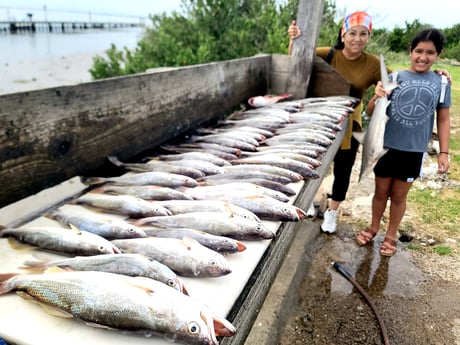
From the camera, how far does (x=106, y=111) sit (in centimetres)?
321

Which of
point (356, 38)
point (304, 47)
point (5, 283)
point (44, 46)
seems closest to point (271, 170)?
point (5, 283)

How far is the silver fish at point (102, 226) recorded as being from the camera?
2.30 meters

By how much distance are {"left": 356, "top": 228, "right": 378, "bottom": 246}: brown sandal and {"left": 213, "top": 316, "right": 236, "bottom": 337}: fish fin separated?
420cm

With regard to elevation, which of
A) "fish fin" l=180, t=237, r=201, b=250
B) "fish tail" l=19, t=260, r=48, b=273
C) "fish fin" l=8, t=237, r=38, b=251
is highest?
"fish fin" l=180, t=237, r=201, b=250

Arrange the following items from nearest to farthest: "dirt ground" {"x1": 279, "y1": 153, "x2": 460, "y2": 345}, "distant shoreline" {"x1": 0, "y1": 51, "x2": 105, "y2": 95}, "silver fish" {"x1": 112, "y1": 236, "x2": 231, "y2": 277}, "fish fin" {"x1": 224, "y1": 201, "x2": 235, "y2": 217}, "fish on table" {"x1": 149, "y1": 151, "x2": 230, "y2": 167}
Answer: "silver fish" {"x1": 112, "y1": 236, "x2": 231, "y2": 277}
"fish fin" {"x1": 224, "y1": 201, "x2": 235, "y2": 217}
"fish on table" {"x1": 149, "y1": 151, "x2": 230, "y2": 167}
"dirt ground" {"x1": 279, "y1": 153, "x2": 460, "y2": 345}
"distant shoreline" {"x1": 0, "y1": 51, "x2": 105, "y2": 95}

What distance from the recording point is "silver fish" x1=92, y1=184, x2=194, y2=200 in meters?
2.82

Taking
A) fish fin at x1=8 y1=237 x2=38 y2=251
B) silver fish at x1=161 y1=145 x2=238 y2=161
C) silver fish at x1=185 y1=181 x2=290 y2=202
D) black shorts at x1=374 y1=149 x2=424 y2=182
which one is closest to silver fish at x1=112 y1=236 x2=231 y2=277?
fish fin at x1=8 y1=237 x2=38 y2=251

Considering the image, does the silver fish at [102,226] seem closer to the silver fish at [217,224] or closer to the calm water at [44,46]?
the silver fish at [217,224]

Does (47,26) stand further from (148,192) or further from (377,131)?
(148,192)

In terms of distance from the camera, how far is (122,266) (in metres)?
1.92

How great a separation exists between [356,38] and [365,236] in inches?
107

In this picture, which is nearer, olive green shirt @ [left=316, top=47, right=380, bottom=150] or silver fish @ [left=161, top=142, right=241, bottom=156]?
silver fish @ [left=161, top=142, right=241, bottom=156]

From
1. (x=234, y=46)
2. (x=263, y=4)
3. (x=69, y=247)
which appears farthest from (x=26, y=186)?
(x=263, y=4)

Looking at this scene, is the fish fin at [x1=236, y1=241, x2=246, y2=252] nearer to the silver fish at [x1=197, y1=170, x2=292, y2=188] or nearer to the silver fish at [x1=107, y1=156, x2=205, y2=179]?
the silver fish at [x1=197, y1=170, x2=292, y2=188]
